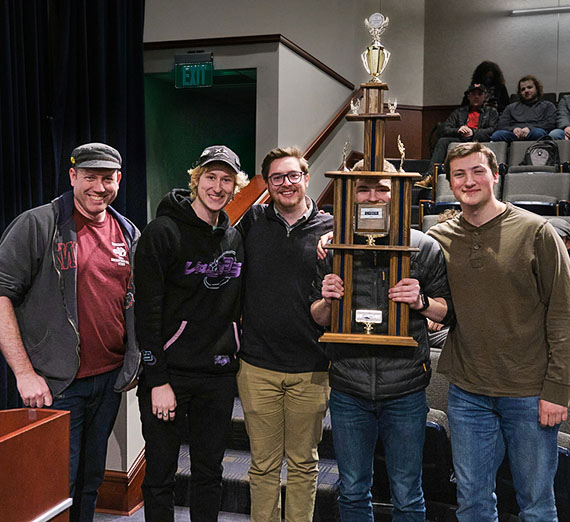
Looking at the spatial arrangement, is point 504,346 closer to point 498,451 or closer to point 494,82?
point 498,451

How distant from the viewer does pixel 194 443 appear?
224 centimetres

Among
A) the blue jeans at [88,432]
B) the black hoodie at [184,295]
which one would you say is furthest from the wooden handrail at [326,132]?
the blue jeans at [88,432]

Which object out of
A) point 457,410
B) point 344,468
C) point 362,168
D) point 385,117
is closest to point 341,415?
point 344,468

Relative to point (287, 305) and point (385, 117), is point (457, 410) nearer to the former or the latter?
point (287, 305)

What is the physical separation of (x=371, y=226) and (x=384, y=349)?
0.39m

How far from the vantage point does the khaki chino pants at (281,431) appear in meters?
2.23

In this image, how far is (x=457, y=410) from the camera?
198 centimetres

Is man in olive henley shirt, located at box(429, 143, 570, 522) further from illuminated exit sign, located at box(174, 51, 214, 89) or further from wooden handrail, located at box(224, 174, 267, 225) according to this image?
illuminated exit sign, located at box(174, 51, 214, 89)

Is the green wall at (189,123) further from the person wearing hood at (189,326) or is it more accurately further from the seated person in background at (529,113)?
the person wearing hood at (189,326)

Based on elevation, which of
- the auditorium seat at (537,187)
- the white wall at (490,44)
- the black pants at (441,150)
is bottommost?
the auditorium seat at (537,187)

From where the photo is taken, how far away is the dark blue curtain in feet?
9.82

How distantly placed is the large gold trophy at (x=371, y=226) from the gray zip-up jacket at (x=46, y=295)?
85 cm

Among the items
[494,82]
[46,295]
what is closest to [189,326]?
[46,295]

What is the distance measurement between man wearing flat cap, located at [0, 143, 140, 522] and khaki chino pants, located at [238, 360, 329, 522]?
1.42 feet
